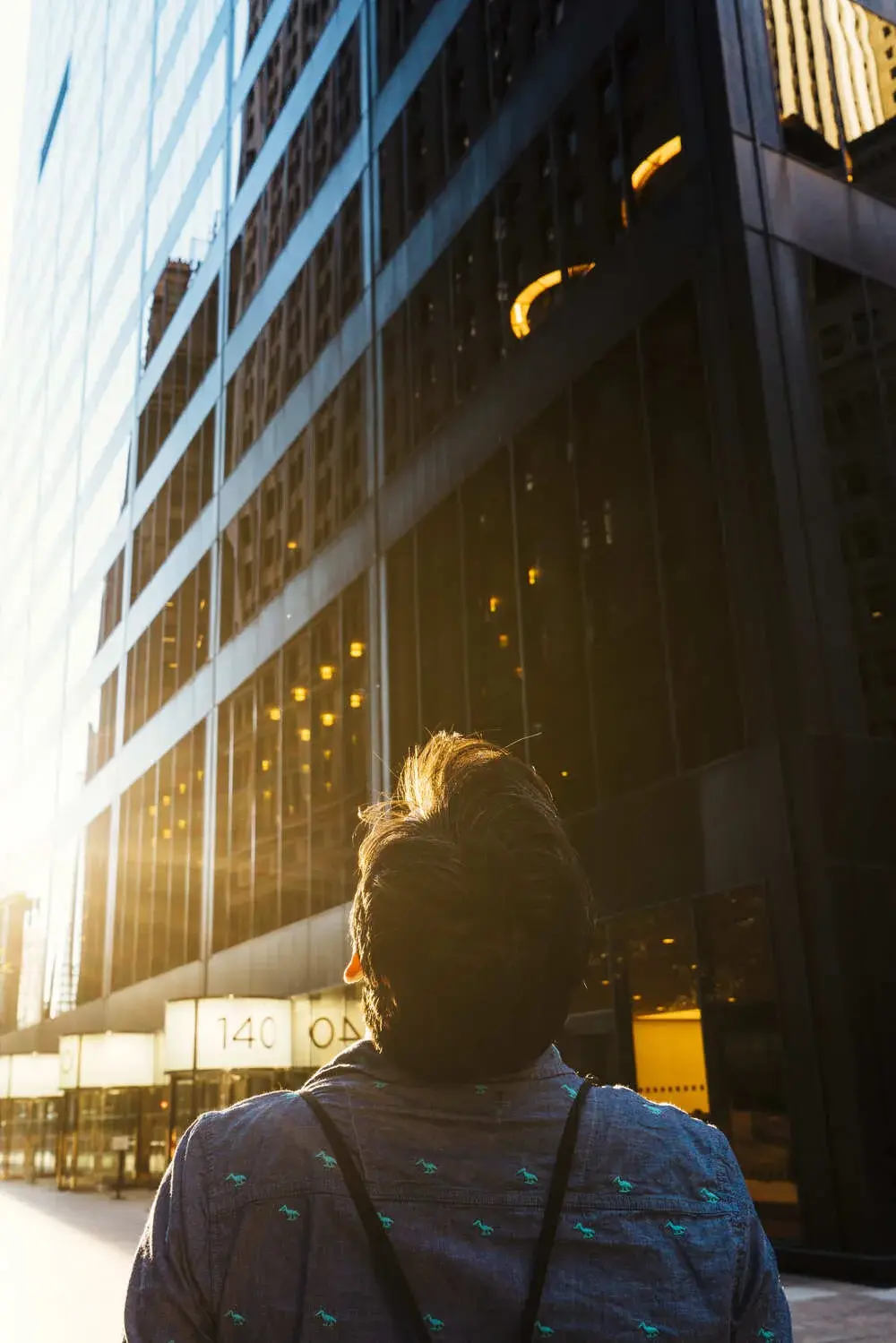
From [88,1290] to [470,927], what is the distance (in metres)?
14.0

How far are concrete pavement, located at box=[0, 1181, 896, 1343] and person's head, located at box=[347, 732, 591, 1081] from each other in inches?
317

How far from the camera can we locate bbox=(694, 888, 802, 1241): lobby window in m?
11.5

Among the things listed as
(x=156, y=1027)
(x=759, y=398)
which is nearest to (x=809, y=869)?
(x=759, y=398)

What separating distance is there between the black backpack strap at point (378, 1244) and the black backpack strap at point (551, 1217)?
5.1 inches

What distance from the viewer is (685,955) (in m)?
13.2

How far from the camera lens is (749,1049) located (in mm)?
11992

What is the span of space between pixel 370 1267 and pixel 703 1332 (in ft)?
1.47

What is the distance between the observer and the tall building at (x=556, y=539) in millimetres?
12234

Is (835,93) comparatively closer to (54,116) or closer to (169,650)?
(169,650)

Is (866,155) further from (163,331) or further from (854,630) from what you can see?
(163,331)

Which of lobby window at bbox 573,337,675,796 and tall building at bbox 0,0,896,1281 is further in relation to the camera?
lobby window at bbox 573,337,675,796

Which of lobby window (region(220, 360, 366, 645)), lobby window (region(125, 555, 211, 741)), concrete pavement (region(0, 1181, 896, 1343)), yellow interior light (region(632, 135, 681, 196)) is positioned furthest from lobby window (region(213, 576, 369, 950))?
yellow interior light (region(632, 135, 681, 196))

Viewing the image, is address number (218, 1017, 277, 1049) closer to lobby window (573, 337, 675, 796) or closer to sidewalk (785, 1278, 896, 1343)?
lobby window (573, 337, 675, 796)

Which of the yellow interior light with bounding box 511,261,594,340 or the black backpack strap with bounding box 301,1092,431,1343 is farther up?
the yellow interior light with bounding box 511,261,594,340
